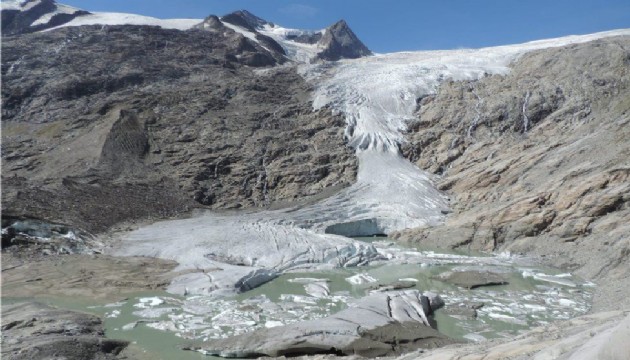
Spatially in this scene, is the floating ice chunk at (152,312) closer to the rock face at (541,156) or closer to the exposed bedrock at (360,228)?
the rock face at (541,156)

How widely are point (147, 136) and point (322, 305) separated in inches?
893

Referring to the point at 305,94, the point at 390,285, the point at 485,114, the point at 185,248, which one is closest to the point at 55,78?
the point at 305,94

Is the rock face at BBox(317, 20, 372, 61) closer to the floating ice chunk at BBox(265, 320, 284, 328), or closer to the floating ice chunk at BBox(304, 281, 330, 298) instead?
the floating ice chunk at BBox(304, 281, 330, 298)

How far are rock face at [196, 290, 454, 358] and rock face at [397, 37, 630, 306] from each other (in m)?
5.02

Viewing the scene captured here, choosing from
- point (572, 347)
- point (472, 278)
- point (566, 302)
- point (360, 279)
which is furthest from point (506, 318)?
point (572, 347)

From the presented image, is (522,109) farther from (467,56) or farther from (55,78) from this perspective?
(55,78)

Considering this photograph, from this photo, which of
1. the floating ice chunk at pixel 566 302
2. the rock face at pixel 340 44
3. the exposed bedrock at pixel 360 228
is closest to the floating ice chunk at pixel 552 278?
the floating ice chunk at pixel 566 302

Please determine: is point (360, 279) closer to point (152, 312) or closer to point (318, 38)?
point (152, 312)

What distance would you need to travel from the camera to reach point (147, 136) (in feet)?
103

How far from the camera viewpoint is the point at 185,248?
17.8m

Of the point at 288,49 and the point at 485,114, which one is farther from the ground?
the point at 288,49

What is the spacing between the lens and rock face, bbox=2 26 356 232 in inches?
959

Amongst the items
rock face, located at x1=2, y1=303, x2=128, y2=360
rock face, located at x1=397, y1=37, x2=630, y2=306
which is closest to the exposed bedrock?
rock face, located at x1=397, y1=37, x2=630, y2=306

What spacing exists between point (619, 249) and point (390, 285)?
6166mm
